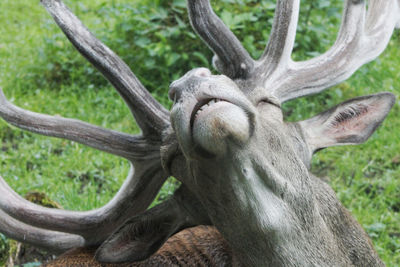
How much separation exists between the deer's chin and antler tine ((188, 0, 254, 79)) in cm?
90

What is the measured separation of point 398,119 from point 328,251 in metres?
3.71

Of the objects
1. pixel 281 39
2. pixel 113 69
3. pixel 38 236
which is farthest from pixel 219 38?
pixel 38 236

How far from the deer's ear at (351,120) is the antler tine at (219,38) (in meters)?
0.45

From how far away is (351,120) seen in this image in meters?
3.38

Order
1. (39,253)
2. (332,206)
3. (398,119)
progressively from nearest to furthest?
(332,206), (39,253), (398,119)

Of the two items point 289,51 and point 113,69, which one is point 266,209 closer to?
point 113,69

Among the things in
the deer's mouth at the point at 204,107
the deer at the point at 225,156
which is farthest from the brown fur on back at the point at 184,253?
the deer's mouth at the point at 204,107

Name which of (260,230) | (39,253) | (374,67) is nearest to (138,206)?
(260,230)

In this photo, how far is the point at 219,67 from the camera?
138 inches

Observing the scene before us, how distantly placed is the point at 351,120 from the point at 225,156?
43.9 inches

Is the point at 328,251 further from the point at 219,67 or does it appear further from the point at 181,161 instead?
the point at 219,67

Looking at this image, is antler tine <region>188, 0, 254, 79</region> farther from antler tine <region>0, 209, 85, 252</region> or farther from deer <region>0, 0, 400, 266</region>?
antler tine <region>0, 209, 85, 252</region>

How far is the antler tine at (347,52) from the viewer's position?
11.4ft

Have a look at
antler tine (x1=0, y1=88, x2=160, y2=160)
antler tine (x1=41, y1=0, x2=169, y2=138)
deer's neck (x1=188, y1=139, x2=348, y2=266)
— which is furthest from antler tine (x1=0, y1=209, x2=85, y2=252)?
deer's neck (x1=188, y1=139, x2=348, y2=266)
